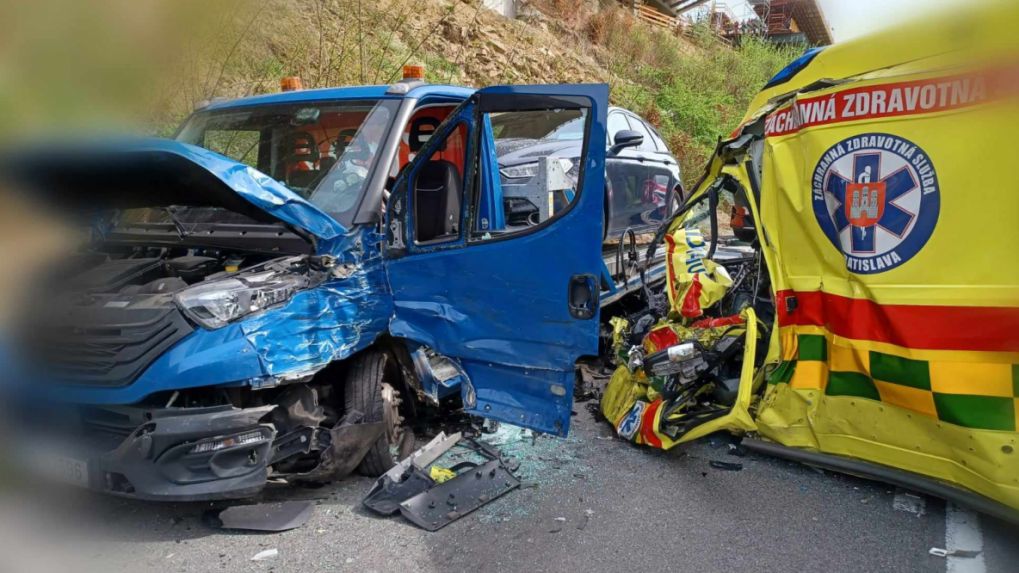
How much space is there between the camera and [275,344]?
9.74ft

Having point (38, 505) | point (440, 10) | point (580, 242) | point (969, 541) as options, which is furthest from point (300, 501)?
point (440, 10)

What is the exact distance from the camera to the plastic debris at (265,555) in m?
2.89

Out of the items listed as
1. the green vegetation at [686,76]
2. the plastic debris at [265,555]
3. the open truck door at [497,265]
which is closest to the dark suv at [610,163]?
the open truck door at [497,265]

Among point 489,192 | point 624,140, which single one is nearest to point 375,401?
point 489,192

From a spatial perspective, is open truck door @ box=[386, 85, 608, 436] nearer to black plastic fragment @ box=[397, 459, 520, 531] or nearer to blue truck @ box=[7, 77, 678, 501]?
blue truck @ box=[7, 77, 678, 501]

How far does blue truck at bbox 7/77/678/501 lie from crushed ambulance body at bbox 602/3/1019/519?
1.16 meters

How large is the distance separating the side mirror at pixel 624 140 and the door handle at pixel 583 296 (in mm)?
3187

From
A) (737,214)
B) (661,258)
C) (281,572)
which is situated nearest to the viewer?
(281,572)

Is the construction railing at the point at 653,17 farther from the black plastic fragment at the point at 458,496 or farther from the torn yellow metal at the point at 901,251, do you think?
the black plastic fragment at the point at 458,496

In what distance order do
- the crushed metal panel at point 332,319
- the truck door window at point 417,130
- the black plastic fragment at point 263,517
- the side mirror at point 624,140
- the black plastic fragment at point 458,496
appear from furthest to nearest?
1. the side mirror at point 624,140
2. the truck door window at point 417,130
3. the black plastic fragment at point 458,496
4. the black plastic fragment at point 263,517
5. the crushed metal panel at point 332,319

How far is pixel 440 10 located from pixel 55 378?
11.6 metres

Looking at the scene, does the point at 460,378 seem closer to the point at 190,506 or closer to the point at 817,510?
the point at 190,506

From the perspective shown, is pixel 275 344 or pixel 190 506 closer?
pixel 275 344

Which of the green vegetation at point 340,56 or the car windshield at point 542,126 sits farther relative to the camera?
the car windshield at point 542,126
